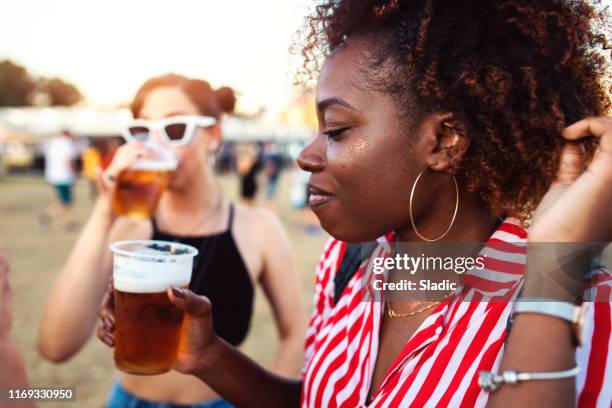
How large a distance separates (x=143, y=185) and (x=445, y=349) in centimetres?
167

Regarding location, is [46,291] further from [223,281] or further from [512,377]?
[512,377]

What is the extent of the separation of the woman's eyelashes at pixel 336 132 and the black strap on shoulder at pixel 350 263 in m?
0.51

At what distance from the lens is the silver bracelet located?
3.14 feet

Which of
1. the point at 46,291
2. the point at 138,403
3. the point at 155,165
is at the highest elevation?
the point at 155,165

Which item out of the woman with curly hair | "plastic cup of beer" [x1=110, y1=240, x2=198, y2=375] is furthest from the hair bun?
"plastic cup of beer" [x1=110, y1=240, x2=198, y2=375]

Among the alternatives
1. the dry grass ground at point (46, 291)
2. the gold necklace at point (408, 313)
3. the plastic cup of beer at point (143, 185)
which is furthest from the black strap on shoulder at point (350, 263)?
the dry grass ground at point (46, 291)

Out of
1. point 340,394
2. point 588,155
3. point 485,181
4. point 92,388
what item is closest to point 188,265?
point 340,394

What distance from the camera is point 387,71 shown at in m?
1.32

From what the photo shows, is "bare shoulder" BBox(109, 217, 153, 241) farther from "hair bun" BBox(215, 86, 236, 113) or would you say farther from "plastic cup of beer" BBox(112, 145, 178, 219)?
"hair bun" BBox(215, 86, 236, 113)

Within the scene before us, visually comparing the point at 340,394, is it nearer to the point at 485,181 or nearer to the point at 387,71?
the point at 485,181

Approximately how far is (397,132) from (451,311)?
529mm

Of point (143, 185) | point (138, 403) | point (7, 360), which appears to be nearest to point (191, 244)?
point (143, 185)

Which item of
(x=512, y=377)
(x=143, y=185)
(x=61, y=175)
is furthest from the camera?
(x=61, y=175)

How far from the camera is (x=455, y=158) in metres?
1.32
